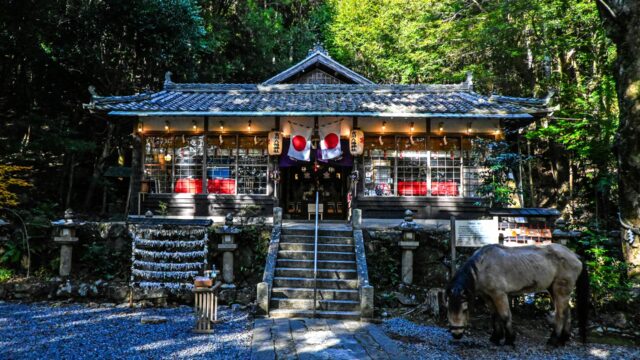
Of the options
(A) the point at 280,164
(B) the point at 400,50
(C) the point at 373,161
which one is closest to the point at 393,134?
(C) the point at 373,161

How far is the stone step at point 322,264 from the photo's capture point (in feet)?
31.1

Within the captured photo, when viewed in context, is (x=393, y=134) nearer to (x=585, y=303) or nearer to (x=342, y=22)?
(x=585, y=303)

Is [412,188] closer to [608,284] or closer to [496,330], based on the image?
[608,284]

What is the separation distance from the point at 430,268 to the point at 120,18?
1616cm

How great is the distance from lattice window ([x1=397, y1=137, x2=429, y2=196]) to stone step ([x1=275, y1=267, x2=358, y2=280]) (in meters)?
5.11

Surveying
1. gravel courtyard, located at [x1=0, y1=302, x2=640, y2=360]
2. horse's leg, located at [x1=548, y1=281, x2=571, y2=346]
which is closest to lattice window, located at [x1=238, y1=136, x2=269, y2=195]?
gravel courtyard, located at [x1=0, y1=302, x2=640, y2=360]

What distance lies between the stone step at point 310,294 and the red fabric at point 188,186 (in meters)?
6.26

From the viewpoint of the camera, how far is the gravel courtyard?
605cm

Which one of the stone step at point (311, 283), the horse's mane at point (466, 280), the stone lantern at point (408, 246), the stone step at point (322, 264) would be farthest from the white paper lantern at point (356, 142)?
the horse's mane at point (466, 280)

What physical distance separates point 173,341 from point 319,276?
3.60 meters

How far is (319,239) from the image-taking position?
34.4 ft

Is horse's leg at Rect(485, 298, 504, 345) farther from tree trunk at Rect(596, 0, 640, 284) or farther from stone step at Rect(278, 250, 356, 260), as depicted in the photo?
stone step at Rect(278, 250, 356, 260)

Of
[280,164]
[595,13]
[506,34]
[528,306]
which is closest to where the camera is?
[528,306]

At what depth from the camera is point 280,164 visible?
13648mm
